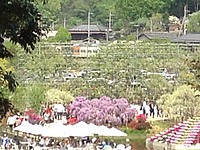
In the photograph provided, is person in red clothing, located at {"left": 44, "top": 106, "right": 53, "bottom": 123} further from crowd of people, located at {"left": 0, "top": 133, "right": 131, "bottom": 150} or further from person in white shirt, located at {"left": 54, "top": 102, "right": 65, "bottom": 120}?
crowd of people, located at {"left": 0, "top": 133, "right": 131, "bottom": 150}

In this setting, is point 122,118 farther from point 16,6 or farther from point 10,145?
point 16,6

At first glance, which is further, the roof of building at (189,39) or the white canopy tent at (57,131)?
the roof of building at (189,39)

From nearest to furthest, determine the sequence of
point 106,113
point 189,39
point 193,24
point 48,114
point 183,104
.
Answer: point 106,113
point 183,104
point 48,114
point 189,39
point 193,24

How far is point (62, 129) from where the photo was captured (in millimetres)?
21531

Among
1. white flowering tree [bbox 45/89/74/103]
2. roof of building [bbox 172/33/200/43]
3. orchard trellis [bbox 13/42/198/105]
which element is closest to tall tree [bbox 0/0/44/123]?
white flowering tree [bbox 45/89/74/103]

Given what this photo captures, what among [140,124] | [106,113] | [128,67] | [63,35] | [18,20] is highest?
[18,20]

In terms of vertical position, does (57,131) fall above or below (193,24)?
below

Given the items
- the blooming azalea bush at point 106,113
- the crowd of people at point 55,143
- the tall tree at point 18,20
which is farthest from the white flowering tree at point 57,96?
the tall tree at point 18,20

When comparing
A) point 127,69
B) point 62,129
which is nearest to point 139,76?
point 127,69

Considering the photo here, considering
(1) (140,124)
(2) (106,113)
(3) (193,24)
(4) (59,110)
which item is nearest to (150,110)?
(2) (106,113)

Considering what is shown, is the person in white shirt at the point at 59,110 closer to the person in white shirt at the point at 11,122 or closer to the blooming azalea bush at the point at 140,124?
the person in white shirt at the point at 11,122

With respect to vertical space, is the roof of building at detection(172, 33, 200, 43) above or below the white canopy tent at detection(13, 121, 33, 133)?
above

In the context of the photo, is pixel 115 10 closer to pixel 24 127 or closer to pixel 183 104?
pixel 183 104

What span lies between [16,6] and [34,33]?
312mm
